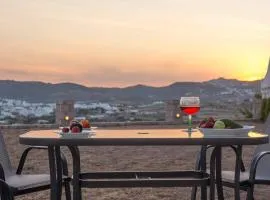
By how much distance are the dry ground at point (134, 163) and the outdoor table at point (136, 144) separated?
1296mm

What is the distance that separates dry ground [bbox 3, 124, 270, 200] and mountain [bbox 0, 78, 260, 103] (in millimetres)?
4337

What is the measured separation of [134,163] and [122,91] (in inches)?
312

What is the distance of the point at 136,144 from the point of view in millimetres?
2791

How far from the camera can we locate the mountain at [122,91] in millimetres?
13719

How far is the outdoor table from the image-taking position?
279cm

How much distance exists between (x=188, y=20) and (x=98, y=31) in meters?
1.89

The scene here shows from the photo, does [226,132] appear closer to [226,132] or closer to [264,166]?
[226,132]

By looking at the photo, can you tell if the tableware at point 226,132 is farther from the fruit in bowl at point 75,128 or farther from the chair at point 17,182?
the chair at point 17,182

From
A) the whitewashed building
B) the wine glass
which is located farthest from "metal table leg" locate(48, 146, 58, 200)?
the whitewashed building

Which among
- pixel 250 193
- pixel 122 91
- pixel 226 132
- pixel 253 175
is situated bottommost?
pixel 250 193

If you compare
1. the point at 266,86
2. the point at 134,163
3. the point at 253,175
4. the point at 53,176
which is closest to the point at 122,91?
the point at 266,86

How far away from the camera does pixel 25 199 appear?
4754 mm

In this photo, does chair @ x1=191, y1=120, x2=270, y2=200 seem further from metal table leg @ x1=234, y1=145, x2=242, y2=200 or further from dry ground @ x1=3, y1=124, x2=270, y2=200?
dry ground @ x1=3, y1=124, x2=270, y2=200

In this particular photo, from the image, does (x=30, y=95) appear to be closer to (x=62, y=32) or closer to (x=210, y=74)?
(x=62, y=32)
